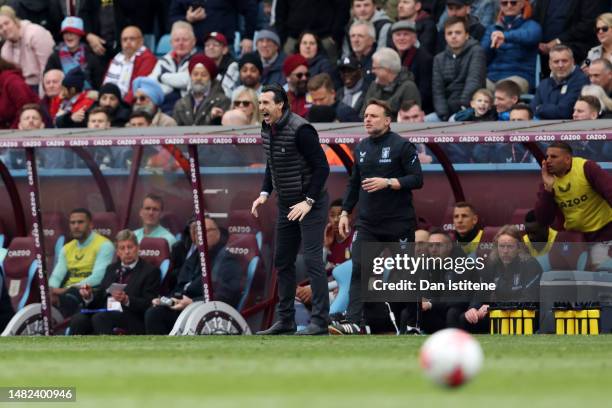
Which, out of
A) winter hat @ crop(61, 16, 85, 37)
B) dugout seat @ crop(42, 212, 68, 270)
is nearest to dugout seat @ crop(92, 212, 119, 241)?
dugout seat @ crop(42, 212, 68, 270)

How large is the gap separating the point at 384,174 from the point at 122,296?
338cm

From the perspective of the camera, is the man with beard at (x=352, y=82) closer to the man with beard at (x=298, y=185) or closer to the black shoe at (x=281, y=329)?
the man with beard at (x=298, y=185)

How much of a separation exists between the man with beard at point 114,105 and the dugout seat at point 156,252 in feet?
11.2

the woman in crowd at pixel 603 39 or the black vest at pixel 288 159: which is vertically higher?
the woman in crowd at pixel 603 39

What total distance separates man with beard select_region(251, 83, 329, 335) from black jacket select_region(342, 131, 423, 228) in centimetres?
52

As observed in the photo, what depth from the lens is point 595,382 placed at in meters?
9.02

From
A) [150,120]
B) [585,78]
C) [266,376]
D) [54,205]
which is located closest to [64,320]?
[54,205]

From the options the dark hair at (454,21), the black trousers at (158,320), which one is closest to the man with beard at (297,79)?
the dark hair at (454,21)

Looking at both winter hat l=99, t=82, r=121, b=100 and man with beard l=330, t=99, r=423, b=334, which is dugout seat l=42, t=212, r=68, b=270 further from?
man with beard l=330, t=99, r=423, b=334

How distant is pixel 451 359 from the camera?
7.83 meters

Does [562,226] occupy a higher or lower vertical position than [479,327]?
higher

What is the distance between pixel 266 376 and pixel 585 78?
844 centimetres

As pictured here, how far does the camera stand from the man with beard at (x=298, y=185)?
14.2 meters

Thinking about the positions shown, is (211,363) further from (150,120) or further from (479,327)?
(150,120)
